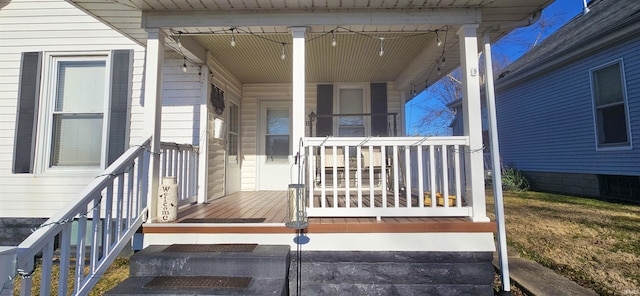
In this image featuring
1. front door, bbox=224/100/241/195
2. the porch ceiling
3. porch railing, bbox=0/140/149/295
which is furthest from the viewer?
front door, bbox=224/100/241/195

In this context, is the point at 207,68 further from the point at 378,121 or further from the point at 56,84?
the point at 378,121

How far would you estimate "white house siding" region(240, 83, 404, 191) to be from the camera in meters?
5.79

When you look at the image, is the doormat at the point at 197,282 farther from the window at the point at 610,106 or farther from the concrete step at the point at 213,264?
the window at the point at 610,106

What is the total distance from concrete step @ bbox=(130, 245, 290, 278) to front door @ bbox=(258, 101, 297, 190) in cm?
326

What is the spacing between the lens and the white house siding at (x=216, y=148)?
4477mm

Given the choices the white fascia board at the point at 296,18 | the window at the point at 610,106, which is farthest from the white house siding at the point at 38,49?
the window at the point at 610,106

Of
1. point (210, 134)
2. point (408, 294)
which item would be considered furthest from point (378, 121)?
point (408, 294)

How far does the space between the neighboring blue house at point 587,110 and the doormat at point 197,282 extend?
7.52 metres

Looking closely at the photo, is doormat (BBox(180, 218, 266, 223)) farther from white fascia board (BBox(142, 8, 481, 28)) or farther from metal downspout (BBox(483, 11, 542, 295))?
metal downspout (BBox(483, 11, 542, 295))

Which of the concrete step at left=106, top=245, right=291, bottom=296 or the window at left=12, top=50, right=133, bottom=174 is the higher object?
the window at left=12, top=50, right=133, bottom=174

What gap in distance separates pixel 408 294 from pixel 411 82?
3710 mm

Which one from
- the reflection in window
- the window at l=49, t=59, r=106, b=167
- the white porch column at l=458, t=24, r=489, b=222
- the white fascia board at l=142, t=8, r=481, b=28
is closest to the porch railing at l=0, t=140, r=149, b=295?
the white fascia board at l=142, t=8, r=481, b=28

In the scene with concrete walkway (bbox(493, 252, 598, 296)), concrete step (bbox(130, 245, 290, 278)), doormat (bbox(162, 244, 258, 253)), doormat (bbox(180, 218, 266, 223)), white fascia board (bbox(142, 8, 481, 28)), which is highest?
white fascia board (bbox(142, 8, 481, 28))

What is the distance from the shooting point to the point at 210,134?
448 centimetres
